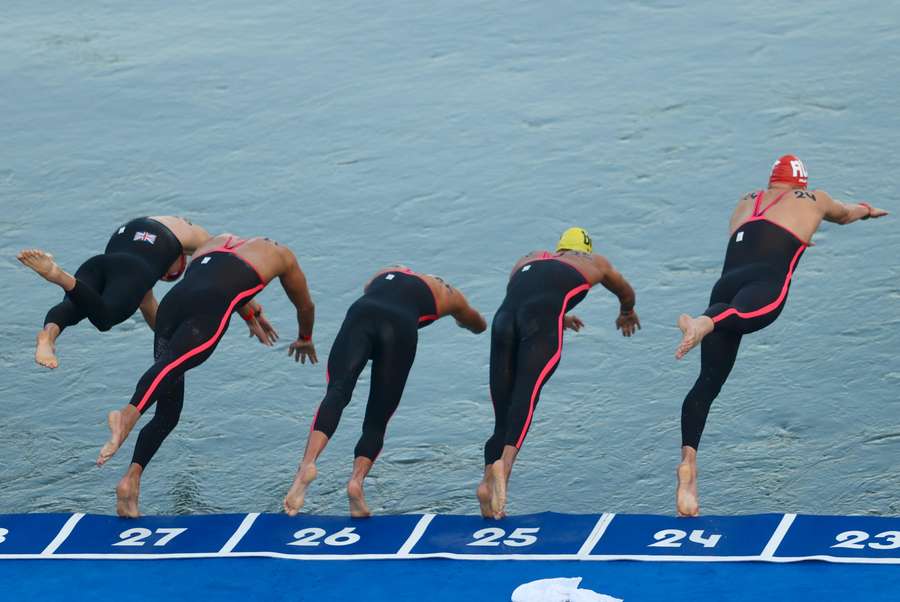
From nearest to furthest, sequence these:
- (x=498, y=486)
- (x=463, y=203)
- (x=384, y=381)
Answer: (x=498, y=486)
(x=384, y=381)
(x=463, y=203)

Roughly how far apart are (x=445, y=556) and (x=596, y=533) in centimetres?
79

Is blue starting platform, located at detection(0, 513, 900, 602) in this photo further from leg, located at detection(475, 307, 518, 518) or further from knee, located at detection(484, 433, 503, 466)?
leg, located at detection(475, 307, 518, 518)

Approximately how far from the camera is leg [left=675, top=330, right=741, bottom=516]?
26.9 ft

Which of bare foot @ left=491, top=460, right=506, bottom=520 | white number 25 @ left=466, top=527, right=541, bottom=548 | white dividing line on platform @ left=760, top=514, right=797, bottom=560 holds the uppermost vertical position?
bare foot @ left=491, top=460, right=506, bottom=520

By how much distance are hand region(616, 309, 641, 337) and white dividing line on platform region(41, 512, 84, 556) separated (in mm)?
3287

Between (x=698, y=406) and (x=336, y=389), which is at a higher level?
(x=336, y=389)

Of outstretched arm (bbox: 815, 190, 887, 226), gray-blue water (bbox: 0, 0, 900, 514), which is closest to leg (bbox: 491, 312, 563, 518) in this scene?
gray-blue water (bbox: 0, 0, 900, 514)

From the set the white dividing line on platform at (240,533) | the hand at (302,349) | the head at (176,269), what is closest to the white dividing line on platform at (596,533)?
the white dividing line on platform at (240,533)

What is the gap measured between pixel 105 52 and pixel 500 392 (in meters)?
9.35

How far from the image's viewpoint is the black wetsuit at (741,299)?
8414 millimetres

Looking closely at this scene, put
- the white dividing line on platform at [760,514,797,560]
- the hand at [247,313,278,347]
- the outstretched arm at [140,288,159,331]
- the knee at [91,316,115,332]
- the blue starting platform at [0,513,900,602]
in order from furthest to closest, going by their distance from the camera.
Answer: the outstretched arm at [140,288,159,331] → the hand at [247,313,278,347] → the knee at [91,316,115,332] → the white dividing line on platform at [760,514,797,560] → the blue starting platform at [0,513,900,602]

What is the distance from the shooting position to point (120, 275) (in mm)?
9219

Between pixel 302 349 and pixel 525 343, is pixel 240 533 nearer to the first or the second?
pixel 302 349

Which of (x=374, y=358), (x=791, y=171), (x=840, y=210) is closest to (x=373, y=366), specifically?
(x=374, y=358)
